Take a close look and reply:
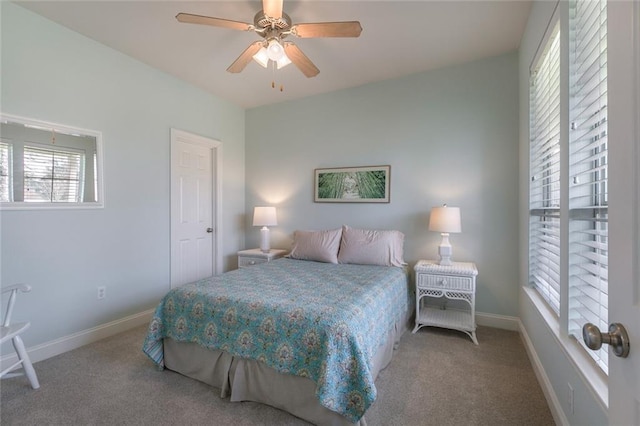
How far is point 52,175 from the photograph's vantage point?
8.00 ft

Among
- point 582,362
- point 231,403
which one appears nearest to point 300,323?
point 231,403

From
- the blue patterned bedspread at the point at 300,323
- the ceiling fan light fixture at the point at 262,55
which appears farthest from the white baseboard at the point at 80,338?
the ceiling fan light fixture at the point at 262,55

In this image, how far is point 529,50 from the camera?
235 cm

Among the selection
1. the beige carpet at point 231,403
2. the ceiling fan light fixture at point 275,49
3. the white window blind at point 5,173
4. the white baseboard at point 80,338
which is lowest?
the beige carpet at point 231,403

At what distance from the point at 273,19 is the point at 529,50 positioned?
6.75 feet

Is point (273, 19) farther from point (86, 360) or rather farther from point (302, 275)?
point (86, 360)

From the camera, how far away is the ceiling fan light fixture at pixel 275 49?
6.83 ft

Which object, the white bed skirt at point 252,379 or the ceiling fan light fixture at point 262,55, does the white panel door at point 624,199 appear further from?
the ceiling fan light fixture at point 262,55

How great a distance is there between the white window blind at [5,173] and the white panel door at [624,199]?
11.2 feet

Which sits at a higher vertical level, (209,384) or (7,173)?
(7,173)

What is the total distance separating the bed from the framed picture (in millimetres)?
1283

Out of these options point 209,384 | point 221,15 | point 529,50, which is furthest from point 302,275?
point 529,50

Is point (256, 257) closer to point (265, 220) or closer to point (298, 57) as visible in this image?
point (265, 220)

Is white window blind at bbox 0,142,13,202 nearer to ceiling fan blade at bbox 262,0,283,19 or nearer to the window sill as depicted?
ceiling fan blade at bbox 262,0,283,19
